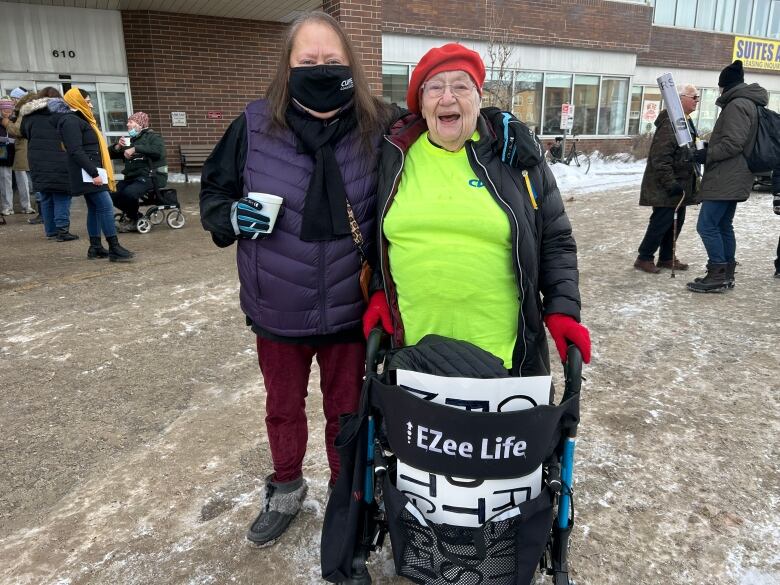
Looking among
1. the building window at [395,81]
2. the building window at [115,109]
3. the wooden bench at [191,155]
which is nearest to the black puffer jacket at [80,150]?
the wooden bench at [191,155]

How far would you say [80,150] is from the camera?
6.39m

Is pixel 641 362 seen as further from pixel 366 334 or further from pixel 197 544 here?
pixel 197 544

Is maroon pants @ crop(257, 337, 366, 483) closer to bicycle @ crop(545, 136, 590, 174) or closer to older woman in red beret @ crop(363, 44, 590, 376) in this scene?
older woman in red beret @ crop(363, 44, 590, 376)

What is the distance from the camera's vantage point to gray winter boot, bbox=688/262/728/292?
545cm

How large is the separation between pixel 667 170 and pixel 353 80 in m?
4.78

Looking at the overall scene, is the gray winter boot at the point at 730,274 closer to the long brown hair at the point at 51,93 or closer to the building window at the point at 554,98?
the long brown hair at the point at 51,93

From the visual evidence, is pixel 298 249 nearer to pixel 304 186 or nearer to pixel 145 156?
pixel 304 186

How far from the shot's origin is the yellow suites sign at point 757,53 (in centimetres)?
2106

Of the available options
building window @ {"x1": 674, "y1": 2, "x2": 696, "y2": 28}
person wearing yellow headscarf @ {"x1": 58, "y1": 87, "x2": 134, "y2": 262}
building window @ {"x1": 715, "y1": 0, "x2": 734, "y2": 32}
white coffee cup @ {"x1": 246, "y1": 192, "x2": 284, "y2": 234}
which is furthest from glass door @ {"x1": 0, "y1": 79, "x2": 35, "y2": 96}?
building window @ {"x1": 715, "y1": 0, "x2": 734, "y2": 32}

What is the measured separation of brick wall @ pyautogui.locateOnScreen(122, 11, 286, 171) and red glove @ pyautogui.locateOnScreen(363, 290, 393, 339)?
1147 centimetres

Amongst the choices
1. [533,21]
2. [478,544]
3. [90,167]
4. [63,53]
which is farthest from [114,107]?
[478,544]

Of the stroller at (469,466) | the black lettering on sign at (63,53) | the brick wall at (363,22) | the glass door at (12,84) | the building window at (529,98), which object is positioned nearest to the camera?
the stroller at (469,466)

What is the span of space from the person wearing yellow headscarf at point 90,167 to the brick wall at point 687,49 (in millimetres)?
17416

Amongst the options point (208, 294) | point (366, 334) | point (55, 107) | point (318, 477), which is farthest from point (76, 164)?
point (366, 334)
